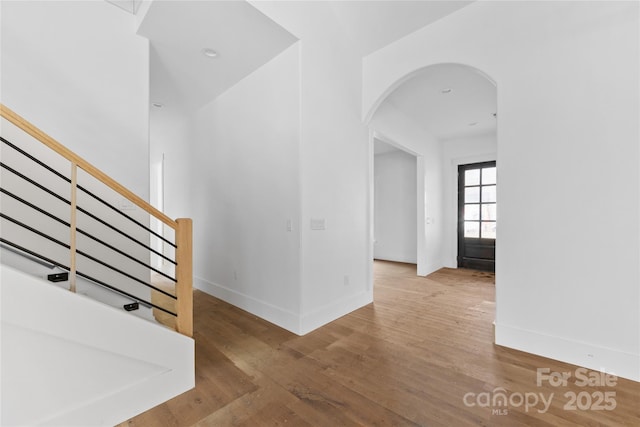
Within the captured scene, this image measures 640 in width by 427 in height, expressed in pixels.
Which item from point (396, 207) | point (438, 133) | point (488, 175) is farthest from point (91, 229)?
point (488, 175)

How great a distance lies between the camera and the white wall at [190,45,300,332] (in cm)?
285

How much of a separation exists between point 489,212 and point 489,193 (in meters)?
0.41

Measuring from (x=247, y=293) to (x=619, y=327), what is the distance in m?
3.48

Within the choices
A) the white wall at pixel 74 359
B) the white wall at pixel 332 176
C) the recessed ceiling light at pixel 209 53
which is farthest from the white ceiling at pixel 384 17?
the white wall at pixel 74 359

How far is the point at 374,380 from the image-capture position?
6.50 feet

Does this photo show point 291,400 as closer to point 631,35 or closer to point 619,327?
point 619,327

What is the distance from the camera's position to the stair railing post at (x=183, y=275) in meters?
1.87

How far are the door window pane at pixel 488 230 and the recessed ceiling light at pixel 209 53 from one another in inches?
230

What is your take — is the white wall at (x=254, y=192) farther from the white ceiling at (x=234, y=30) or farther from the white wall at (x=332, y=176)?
the white ceiling at (x=234, y=30)

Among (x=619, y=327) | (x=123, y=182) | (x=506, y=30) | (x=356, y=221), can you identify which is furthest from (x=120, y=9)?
(x=619, y=327)

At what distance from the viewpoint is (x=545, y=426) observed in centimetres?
155

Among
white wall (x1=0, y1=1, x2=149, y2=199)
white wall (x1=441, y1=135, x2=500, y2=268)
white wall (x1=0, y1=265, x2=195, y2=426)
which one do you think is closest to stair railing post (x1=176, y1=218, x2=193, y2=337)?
white wall (x1=0, y1=265, x2=195, y2=426)

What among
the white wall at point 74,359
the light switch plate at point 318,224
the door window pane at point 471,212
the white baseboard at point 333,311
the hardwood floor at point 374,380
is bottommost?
the hardwood floor at point 374,380

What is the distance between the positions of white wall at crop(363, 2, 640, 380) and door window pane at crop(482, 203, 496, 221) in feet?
12.0
